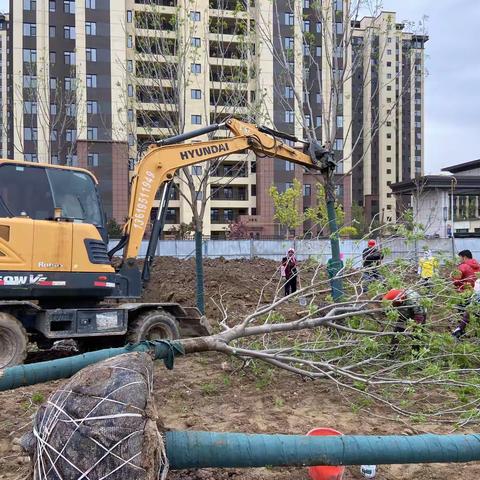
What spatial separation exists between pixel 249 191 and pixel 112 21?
21.0 m

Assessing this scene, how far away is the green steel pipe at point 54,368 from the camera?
306 centimetres

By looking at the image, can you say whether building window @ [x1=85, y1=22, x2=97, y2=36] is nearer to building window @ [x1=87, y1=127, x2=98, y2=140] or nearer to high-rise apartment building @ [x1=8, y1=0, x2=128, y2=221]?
high-rise apartment building @ [x1=8, y1=0, x2=128, y2=221]

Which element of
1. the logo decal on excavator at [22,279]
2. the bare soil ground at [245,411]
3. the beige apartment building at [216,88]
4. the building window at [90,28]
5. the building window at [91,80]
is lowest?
the bare soil ground at [245,411]

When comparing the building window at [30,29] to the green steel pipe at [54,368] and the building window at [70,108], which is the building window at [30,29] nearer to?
the building window at [70,108]

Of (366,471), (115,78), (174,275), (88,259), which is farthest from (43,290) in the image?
(115,78)

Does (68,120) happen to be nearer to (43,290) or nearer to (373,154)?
(43,290)

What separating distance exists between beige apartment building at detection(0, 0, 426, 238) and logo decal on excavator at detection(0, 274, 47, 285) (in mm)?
4490

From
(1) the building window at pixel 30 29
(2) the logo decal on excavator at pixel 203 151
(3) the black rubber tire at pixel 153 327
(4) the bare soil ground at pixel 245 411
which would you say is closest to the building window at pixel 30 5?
(1) the building window at pixel 30 29

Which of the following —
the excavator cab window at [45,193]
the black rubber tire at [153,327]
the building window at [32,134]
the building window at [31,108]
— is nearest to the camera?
the excavator cab window at [45,193]

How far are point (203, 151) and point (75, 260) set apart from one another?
2989 mm

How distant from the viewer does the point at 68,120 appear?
30062 mm

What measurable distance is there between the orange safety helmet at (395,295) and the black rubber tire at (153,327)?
3.70m

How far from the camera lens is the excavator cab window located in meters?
7.41

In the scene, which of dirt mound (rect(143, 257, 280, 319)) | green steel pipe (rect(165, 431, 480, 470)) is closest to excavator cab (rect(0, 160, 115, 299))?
dirt mound (rect(143, 257, 280, 319))
